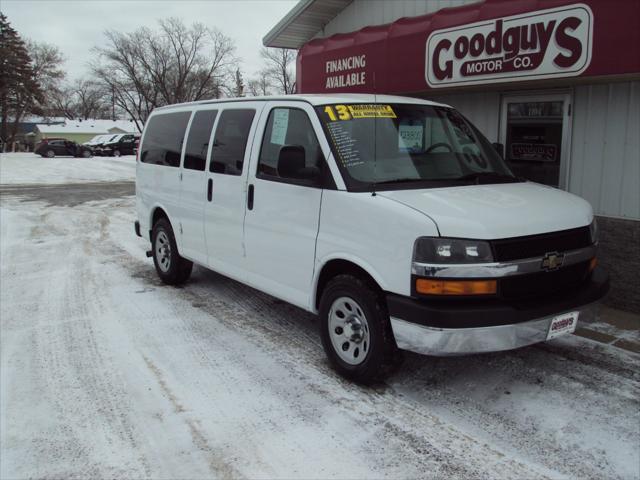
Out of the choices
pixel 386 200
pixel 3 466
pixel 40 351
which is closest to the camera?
pixel 3 466

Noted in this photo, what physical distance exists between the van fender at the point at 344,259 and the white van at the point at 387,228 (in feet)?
0.04

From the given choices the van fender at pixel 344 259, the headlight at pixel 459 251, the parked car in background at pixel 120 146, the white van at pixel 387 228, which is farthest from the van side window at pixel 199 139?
the parked car in background at pixel 120 146

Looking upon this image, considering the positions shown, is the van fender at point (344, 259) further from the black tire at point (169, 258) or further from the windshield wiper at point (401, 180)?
the black tire at point (169, 258)

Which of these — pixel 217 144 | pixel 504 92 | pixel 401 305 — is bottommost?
pixel 401 305

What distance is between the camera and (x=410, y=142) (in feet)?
15.4

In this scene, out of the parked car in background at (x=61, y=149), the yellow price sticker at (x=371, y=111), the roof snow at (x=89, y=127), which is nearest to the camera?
the yellow price sticker at (x=371, y=111)

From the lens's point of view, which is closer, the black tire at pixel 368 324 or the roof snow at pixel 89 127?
the black tire at pixel 368 324

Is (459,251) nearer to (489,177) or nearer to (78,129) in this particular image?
(489,177)

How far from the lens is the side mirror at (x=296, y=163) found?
433cm

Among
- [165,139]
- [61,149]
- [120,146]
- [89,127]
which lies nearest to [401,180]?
[165,139]

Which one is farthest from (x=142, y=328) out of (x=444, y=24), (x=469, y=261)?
(x=444, y=24)

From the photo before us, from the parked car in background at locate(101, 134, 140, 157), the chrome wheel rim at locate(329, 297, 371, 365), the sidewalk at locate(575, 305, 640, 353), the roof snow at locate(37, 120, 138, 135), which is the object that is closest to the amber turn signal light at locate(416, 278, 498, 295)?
the chrome wheel rim at locate(329, 297, 371, 365)

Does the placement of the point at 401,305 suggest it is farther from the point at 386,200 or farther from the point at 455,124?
the point at 455,124

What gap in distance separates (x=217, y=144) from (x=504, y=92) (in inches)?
160
